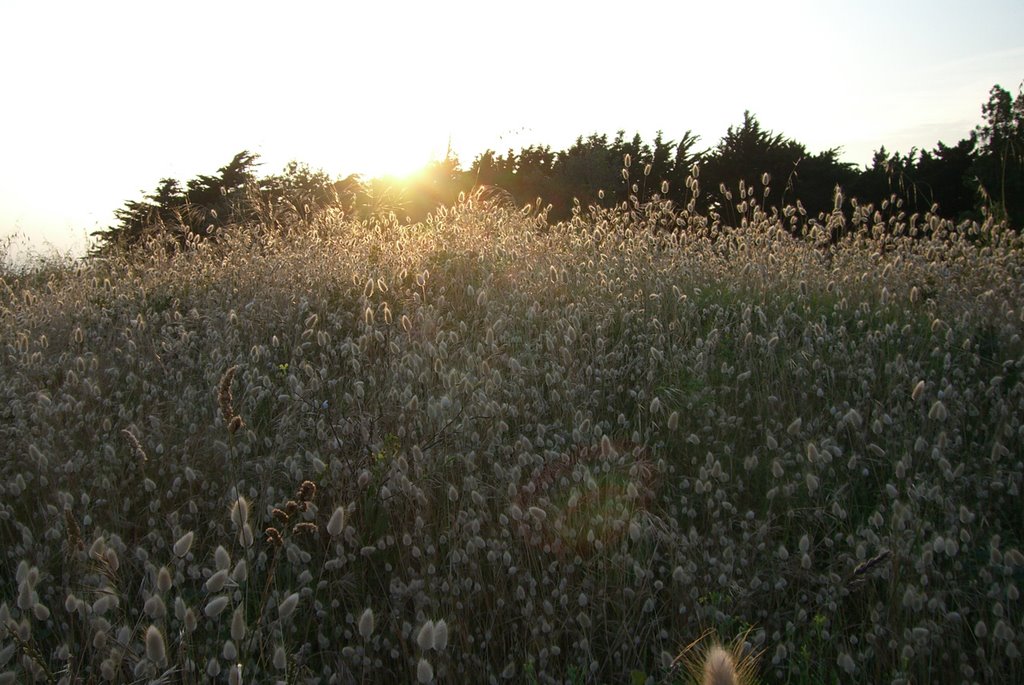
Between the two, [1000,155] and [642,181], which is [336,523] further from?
[642,181]

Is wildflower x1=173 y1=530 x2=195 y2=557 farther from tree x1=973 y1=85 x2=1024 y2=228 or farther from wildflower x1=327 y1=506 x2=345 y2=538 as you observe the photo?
tree x1=973 y1=85 x2=1024 y2=228

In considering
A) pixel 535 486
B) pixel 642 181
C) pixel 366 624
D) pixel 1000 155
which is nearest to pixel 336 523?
pixel 366 624

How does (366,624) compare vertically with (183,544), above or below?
below

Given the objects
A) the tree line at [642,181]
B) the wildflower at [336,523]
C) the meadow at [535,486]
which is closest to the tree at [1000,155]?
the tree line at [642,181]

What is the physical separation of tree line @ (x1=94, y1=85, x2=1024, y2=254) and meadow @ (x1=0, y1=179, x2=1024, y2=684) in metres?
6.27

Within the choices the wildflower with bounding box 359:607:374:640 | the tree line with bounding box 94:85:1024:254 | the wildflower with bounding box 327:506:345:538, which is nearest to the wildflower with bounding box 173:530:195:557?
the wildflower with bounding box 327:506:345:538

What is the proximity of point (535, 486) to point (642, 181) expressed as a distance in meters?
13.7

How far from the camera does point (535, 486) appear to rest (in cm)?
271

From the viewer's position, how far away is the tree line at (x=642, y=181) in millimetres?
11414

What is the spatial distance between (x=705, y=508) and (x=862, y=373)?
1051mm

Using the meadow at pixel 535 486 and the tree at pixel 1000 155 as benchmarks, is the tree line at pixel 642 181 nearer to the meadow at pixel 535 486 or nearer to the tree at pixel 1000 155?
the tree at pixel 1000 155

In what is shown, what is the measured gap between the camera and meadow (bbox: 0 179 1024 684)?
84.2 inches

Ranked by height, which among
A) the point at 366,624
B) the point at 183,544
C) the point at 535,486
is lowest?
the point at 535,486

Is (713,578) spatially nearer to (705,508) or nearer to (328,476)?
(705,508)
